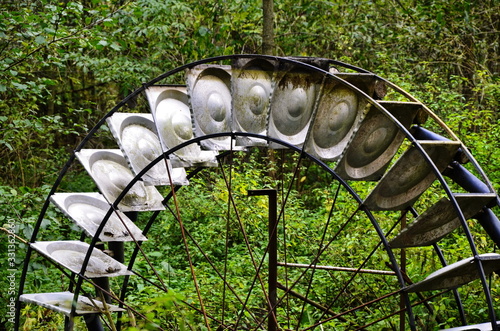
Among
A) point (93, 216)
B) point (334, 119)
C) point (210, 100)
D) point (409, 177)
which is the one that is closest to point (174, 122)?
point (210, 100)

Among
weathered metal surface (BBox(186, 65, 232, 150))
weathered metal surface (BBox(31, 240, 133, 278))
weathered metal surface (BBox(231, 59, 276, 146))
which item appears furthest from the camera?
weathered metal surface (BBox(31, 240, 133, 278))

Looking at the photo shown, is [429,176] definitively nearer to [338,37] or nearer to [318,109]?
[318,109]

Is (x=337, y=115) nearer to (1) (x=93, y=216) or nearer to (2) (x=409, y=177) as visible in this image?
(2) (x=409, y=177)

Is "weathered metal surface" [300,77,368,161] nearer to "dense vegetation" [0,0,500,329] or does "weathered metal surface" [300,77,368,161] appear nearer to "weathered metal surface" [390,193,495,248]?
"weathered metal surface" [390,193,495,248]

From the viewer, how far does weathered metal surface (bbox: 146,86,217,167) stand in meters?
4.60

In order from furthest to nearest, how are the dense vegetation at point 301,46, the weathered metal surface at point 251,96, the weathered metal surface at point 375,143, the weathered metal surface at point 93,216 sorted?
the dense vegetation at point 301,46
the weathered metal surface at point 93,216
the weathered metal surface at point 251,96
the weathered metal surface at point 375,143

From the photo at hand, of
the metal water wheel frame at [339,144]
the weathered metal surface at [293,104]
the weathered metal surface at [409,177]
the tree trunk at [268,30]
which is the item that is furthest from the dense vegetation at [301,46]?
the weathered metal surface at [409,177]

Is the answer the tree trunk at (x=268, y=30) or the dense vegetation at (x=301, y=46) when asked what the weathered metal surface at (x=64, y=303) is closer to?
the dense vegetation at (x=301, y=46)

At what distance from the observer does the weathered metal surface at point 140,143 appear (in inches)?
185

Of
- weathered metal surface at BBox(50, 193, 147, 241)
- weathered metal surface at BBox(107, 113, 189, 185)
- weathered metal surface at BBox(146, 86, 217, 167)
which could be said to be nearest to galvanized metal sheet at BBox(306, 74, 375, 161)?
weathered metal surface at BBox(146, 86, 217, 167)

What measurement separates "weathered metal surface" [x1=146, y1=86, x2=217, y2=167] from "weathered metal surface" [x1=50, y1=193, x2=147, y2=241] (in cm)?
63

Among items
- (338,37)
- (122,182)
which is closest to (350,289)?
(122,182)

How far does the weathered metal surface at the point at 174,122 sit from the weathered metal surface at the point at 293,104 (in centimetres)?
76

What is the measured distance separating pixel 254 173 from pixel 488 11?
14.0 ft
